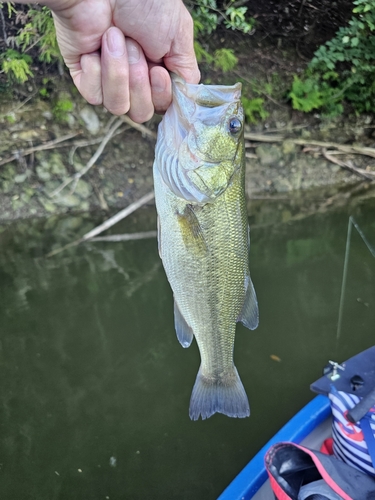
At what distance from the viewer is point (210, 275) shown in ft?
5.46

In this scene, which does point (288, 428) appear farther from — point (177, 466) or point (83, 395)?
point (83, 395)

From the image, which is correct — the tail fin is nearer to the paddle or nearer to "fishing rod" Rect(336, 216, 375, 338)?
the paddle

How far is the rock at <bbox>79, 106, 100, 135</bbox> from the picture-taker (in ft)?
17.0

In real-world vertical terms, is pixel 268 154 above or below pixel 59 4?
below

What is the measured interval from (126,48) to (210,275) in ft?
2.96

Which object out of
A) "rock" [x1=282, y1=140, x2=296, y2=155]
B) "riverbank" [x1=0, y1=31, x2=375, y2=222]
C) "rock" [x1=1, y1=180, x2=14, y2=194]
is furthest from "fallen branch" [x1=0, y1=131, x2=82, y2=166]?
"rock" [x1=282, y1=140, x2=296, y2=155]

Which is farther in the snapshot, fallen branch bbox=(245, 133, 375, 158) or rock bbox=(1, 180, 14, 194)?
fallen branch bbox=(245, 133, 375, 158)

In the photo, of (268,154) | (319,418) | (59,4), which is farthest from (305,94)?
(59,4)

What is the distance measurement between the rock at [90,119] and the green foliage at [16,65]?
73 cm

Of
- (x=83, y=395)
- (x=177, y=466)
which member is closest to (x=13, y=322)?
(x=83, y=395)

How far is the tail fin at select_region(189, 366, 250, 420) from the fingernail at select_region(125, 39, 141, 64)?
137cm

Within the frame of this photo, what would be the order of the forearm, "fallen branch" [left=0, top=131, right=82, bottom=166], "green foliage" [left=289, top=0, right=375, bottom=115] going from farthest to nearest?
"green foliage" [left=289, top=0, right=375, bottom=115], "fallen branch" [left=0, top=131, right=82, bottom=166], the forearm

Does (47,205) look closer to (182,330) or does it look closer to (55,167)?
(55,167)

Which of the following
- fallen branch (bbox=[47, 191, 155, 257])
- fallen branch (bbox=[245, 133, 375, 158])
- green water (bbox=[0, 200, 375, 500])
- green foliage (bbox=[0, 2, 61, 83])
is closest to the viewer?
green water (bbox=[0, 200, 375, 500])
